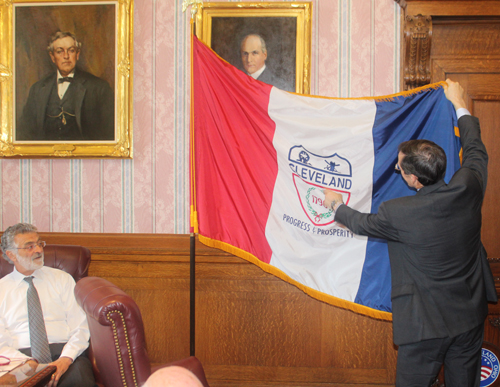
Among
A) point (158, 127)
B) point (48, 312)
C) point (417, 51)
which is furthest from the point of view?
point (158, 127)

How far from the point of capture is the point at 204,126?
2488 mm

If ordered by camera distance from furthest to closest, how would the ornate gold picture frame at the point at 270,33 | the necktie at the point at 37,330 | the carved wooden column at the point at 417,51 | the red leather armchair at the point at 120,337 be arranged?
the ornate gold picture frame at the point at 270,33 < the carved wooden column at the point at 417,51 < the necktie at the point at 37,330 < the red leather armchair at the point at 120,337

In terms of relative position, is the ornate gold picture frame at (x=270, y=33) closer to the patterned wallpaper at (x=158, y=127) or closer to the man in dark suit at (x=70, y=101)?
the patterned wallpaper at (x=158, y=127)


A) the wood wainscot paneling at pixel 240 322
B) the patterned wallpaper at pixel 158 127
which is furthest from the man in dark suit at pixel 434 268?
the patterned wallpaper at pixel 158 127

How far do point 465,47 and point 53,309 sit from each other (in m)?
3.32

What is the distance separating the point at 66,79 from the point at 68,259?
143 centimetres

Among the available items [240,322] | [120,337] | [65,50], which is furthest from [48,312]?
[65,50]

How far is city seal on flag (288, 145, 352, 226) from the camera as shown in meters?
2.30

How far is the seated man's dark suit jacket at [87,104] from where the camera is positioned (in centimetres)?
292

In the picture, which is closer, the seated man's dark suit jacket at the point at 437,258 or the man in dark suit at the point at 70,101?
the seated man's dark suit jacket at the point at 437,258

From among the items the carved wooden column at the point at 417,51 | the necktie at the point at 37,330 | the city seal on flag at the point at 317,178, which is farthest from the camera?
the carved wooden column at the point at 417,51

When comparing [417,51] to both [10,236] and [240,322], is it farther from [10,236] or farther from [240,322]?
[10,236]

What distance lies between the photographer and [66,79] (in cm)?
293

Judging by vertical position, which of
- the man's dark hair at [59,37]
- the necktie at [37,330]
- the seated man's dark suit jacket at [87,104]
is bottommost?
the necktie at [37,330]
